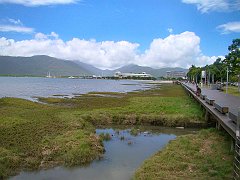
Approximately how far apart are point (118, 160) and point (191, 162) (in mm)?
4652

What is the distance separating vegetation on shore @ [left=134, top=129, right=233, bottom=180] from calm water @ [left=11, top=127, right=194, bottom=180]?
1488 mm

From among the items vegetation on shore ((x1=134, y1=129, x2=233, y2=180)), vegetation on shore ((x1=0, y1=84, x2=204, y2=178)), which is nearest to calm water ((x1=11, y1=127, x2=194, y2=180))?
vegetation on shore ((x1=0, y1=84, x2=204, y2=178))

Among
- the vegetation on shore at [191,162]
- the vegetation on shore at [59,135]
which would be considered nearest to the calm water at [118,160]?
the vegetation on shore at [59,135]

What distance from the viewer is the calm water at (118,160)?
598 inches

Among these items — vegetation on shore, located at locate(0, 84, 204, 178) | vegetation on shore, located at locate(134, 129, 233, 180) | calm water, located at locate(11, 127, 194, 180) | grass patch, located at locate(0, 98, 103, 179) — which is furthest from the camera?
vegetation on shore, located at locate(0, 84, 204, 178)

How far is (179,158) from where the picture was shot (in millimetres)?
16000

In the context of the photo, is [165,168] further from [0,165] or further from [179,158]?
[0,165]

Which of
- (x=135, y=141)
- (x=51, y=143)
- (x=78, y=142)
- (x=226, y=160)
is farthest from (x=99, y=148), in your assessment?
(x=226, y=160)

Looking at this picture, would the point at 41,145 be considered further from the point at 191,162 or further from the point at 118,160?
the point at 191,162

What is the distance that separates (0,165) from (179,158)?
9.27 metres

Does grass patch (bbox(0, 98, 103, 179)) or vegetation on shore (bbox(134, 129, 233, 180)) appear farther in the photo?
grass patch (bbox(0, 98, 103, 179))

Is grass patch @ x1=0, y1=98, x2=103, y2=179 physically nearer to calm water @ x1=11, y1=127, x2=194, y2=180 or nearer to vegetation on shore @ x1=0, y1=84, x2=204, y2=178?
vegetation on shore @ x1=0, y1=84, x2=204, y2=178

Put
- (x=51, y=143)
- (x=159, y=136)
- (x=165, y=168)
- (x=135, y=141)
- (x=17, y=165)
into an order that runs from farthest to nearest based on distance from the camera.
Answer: (x=159, y=136) < (x=135, y=141) < (x=51, y=143) < (x=17, y=165) < (x=165, y=168)

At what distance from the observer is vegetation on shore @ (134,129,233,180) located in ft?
44.4
